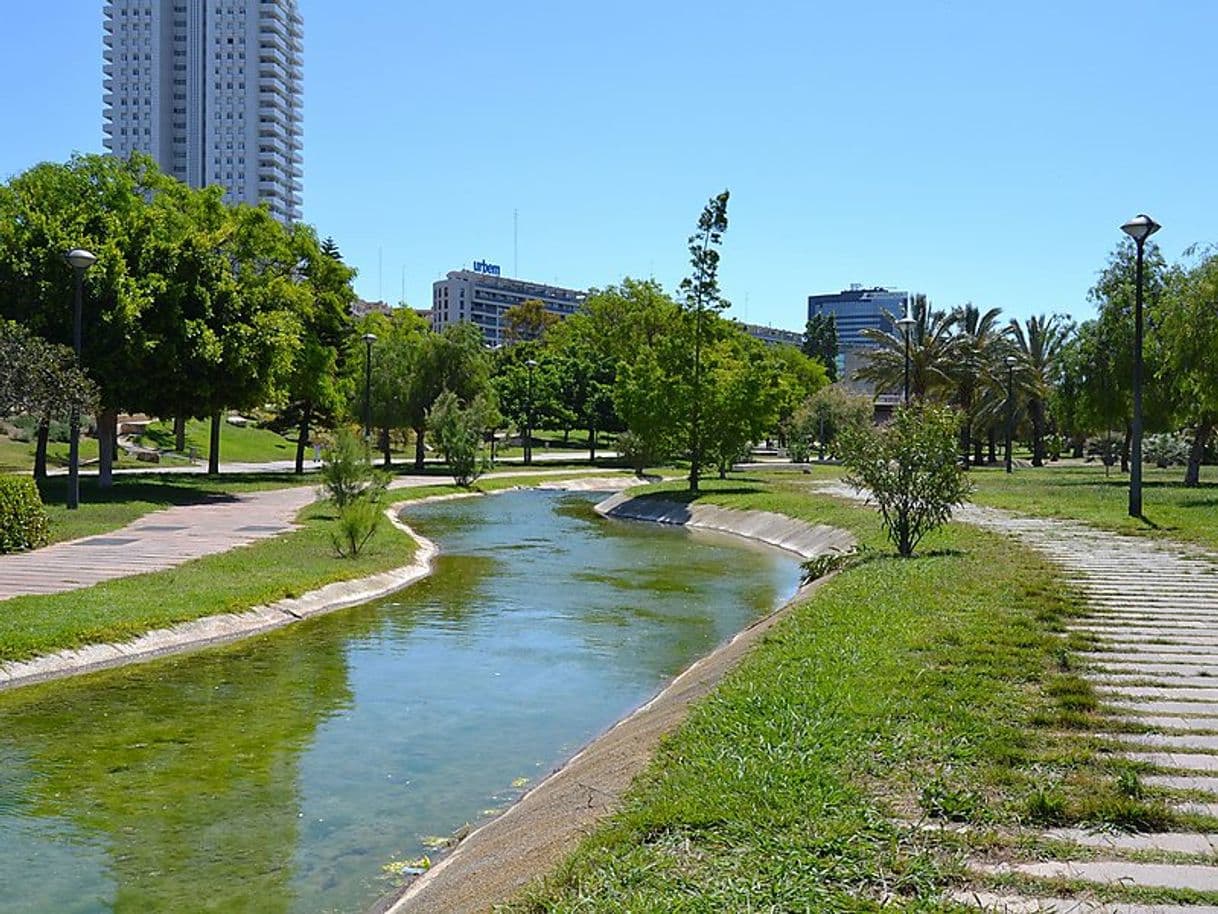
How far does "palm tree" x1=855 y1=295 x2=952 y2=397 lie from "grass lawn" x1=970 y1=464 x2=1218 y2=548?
11.3 metres

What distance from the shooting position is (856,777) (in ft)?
19.5

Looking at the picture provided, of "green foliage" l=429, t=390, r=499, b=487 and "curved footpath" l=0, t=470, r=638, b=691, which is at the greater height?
"green foliage" l=429, t=390, r=499, b=487

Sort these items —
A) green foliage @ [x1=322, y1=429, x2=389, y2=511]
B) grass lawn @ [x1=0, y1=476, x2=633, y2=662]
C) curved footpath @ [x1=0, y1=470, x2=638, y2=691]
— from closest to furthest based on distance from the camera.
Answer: curved footpath @ [x1=0, y1=470, x2=638, y2=691] → grass lawn @ [x1=0, y1=476, x2=633, y2=662] → green foliage @ [x1=322, y1=429, x2=389, y2=511]

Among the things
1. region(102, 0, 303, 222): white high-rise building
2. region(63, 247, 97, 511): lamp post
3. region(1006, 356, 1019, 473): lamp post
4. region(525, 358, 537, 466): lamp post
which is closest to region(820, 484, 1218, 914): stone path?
region(63, 247, 97, 511): lamp post

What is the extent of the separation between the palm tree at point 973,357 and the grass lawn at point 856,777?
44.1m

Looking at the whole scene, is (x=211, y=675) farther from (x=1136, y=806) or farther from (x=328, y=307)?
(x=328, y=307)

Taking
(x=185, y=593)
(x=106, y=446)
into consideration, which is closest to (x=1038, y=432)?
(x=106, y=446)

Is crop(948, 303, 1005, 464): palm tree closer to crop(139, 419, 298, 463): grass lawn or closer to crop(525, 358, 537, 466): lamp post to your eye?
crop(525, 358, 537, 466): lamp post

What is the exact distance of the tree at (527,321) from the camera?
131 metres

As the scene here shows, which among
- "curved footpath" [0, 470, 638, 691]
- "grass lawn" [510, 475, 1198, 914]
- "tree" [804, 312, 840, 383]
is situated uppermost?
"tree" [804, 312, 840, 383]

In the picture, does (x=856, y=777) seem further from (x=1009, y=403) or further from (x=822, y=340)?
(x=822, y=340)

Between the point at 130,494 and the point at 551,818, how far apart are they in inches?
1129

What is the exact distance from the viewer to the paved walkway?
1692 cm

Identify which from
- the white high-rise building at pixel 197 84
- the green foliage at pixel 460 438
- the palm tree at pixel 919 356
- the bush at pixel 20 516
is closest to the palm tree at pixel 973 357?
the palm tree at pixel 919 356
